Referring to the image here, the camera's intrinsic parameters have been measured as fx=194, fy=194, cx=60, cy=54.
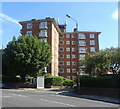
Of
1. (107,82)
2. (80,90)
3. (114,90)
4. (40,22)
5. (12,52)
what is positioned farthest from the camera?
(40,22)

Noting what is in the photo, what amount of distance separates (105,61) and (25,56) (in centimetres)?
1610

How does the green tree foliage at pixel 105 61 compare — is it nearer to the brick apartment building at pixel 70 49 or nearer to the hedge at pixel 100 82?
the hedge at pixel 100 82

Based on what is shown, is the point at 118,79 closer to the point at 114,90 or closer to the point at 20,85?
the point at 114,90

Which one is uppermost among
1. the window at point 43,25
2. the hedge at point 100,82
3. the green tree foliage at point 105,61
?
the window at point 43,25

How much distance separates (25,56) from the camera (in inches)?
1503

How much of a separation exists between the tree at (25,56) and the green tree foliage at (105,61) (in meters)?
11.1

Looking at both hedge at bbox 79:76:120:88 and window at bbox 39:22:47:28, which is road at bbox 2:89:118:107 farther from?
window at bbox 39:22:47:28

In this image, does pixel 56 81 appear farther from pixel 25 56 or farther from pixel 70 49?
pixel 70 49

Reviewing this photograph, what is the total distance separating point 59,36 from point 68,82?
28.5 metres

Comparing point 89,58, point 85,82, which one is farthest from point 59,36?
point 85,82

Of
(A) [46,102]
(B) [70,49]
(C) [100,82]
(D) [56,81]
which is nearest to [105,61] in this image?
(C) [100,82]

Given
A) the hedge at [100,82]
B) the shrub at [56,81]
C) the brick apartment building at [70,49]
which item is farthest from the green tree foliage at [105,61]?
the brick apartment building at [70,49]

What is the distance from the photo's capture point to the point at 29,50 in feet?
129

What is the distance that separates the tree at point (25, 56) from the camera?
37.8 metres
